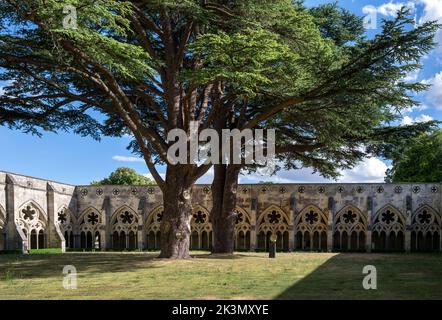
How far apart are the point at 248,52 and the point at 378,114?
5.60m

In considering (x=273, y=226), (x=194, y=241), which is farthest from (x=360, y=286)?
(x=194, y=241)

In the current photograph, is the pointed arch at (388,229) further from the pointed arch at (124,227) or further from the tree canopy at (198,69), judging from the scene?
the pointed arch at (124,227)

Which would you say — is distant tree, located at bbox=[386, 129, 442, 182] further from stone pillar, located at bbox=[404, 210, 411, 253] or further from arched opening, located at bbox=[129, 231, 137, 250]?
arched opening, located at bbox=[129, 231, 137, 250]

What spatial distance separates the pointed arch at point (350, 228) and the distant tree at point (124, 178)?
2601cm

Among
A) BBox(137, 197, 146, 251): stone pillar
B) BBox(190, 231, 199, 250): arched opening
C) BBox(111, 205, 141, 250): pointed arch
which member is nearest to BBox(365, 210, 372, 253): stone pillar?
BBox(190, 231, 199, 250): arched opening

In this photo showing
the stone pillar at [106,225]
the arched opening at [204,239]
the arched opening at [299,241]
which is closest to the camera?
the arched opening at [299,241]

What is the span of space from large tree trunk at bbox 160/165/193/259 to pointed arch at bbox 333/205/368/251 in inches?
478

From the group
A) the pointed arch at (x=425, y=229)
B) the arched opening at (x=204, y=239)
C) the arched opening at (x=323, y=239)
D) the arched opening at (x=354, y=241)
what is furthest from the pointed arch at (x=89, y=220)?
the pointed arch at (x=425, y=229)

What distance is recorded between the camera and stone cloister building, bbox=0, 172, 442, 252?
25.1 metres

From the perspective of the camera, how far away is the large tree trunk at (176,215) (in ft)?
54.2
